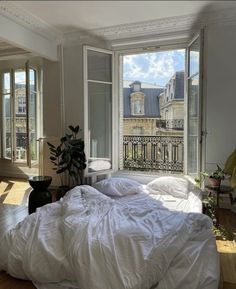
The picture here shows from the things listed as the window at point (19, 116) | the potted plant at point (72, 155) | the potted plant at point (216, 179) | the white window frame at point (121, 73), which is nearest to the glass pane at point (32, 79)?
the window at point (19, 116)

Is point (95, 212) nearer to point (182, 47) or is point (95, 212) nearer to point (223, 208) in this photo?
point (223, 208)

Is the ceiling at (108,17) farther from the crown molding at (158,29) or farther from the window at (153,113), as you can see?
the window at (153,113)

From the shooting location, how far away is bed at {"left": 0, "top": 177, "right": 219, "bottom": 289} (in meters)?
1.79

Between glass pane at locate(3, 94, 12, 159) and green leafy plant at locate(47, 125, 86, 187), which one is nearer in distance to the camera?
green leafy plant at locate(47, 125, 86, 187)

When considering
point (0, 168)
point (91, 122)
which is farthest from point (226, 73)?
point (0, 168)

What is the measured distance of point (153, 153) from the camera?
5.08 m

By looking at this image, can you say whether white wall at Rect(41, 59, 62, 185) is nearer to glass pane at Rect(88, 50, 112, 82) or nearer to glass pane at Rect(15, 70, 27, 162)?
glass pane at Rect(88, 50, 112, 82)

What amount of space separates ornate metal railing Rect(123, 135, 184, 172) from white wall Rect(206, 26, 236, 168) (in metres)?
0.85

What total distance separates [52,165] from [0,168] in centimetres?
190

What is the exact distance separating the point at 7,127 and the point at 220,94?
4.65 meters

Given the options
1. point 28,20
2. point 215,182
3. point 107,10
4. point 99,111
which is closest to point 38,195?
point 99,111

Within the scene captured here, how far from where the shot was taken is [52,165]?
5043mm

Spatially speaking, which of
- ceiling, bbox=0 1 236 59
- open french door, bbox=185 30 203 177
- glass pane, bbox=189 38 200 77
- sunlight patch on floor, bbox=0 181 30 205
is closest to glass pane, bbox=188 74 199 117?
open french door, bbox=185 30 203 177

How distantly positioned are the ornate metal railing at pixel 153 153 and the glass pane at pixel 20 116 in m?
2.44
